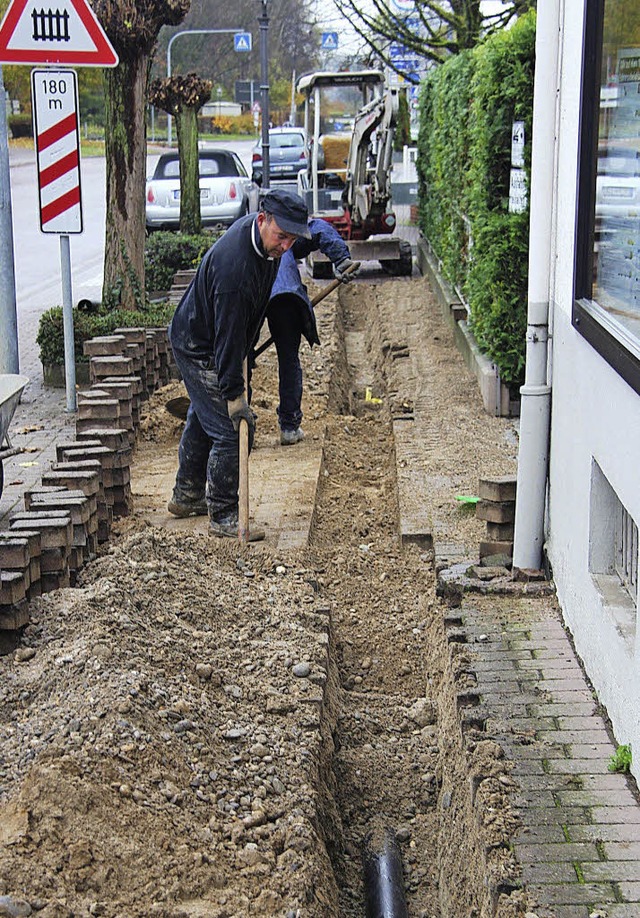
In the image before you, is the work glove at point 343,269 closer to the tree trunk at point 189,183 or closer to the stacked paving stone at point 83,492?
the stacked paving stone at point 83,492

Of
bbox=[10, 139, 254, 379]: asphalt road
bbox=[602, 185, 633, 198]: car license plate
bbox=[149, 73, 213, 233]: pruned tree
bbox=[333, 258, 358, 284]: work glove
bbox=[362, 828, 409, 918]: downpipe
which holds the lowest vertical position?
bbox=[362, 828, 409, 918]: downpipe

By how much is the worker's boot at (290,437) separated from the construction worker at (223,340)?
181cm

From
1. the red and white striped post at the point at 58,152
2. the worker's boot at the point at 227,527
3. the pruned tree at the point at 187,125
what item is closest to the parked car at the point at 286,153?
the pruned tree at the point at 187,125

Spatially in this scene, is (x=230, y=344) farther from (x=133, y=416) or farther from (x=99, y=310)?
(x=99, y=310)

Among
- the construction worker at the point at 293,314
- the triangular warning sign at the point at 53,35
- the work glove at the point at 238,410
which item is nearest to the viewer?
the work glove at the point at 238,410

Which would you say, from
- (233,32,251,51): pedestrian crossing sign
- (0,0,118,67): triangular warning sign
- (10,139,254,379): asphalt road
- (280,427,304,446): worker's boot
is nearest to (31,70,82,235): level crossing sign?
(0,0,118,67): triangular warning sign

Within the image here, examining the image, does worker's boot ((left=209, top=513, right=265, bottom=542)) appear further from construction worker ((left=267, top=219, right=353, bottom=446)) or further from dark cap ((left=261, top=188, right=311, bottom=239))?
construction worker ((left=267, top=219, right=353, bottom=446))

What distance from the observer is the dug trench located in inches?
133

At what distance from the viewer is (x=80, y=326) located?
→ 10891 mm

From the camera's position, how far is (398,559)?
7.02 metres

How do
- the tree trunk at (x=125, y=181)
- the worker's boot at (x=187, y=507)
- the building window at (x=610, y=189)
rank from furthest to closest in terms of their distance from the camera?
1. the tree trunk at (x=125, y=181)
2. the worker's boot at (x=187, y=507)
3. the building window at (x=610, y=189)

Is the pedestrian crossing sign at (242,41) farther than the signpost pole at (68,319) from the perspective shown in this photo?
Yes

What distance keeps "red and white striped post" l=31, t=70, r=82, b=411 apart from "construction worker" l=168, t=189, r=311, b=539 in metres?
2.67

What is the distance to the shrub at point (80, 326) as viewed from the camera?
1076 cm
